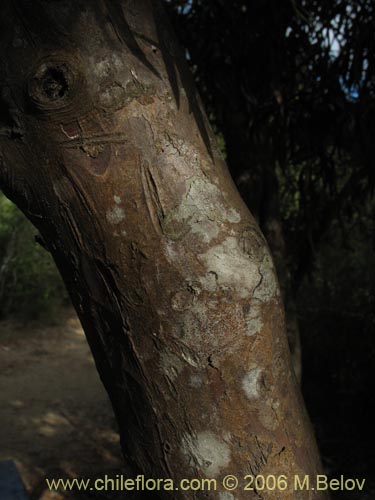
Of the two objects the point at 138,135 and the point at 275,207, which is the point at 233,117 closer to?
the point at 275,207

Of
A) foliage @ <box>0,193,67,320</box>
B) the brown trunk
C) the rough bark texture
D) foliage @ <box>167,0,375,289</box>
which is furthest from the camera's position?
foliage @ <box>0,193,67,320</box>

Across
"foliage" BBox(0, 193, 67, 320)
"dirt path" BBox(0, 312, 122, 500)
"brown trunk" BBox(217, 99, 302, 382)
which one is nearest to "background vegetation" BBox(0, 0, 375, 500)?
"brown trunk" BBox(217, 99, 302, 382)

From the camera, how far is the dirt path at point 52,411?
3.71 meters

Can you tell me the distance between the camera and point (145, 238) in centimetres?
88

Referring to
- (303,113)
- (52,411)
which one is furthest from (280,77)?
(52,411)

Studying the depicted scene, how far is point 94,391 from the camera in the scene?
17.0 ft

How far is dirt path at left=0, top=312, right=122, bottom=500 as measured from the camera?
3705mm

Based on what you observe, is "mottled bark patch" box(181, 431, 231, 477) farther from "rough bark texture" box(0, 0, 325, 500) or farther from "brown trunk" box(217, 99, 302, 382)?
"brown trunk" box(217, 99, 302, 382)

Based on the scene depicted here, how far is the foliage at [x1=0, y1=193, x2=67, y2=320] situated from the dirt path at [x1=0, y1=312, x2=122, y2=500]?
11.4 inches

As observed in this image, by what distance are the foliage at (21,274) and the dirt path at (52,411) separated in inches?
11.4

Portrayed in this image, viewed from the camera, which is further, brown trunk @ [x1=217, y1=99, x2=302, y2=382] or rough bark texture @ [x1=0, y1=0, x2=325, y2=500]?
brown trunk @ [x1=217, y1=99, x2=302, y2=382]

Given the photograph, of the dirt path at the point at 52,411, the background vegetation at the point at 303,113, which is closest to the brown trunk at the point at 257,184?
the background vegetation at the point at 303,113

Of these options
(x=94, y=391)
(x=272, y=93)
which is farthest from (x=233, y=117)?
(x=94, y=391)

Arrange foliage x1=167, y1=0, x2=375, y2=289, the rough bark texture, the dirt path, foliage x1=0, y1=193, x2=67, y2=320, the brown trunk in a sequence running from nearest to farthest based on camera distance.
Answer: the rough bark texture → foliage x1=167, y1=0, x2=375, y2=289 → the brown trunk → the dirt path → foliage x1=0, y1=193, x2=67, y2=320
